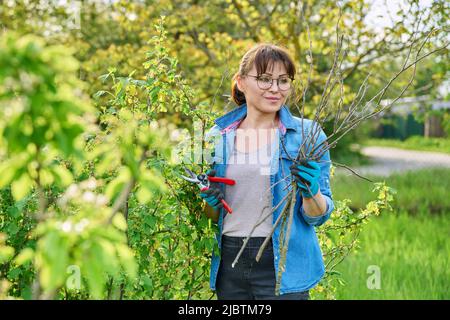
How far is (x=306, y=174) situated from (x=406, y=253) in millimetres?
3829

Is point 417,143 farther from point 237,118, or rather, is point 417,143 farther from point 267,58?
point 267,58

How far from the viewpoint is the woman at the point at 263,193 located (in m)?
2.50

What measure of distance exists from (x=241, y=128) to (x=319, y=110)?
472 mm

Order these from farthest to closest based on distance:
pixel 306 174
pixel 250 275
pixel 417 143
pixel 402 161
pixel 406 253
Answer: pixel 417 143
pixel 402 161
pixel 406 253
pixel 250 275
pixel 306 174

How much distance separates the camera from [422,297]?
180 inches

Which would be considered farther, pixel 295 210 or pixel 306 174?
pixel 295 210

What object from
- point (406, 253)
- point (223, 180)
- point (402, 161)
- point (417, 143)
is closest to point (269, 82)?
point (223, 180)

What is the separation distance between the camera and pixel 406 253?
228 inches

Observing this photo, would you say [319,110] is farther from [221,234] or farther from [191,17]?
[191,17]

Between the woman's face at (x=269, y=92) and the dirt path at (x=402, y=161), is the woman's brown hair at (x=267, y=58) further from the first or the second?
the dirt path at (x=402, y=161)

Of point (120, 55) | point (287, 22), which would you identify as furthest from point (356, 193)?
point (120, 55)

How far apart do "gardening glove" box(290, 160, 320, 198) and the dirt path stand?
11.6 metres

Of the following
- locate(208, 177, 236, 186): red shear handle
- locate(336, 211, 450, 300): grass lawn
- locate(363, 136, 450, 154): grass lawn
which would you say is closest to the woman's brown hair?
locate(208, 177, 236, 186): red shear handle

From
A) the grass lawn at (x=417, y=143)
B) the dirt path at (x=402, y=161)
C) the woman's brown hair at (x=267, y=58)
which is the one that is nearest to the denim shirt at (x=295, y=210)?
the woman's brown hair at (x=267, y=58)
